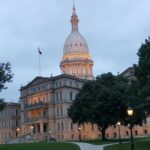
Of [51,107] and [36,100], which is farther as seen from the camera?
[36,100]

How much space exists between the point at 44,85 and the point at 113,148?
94284mm

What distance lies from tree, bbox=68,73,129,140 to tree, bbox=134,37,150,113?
58.6ft

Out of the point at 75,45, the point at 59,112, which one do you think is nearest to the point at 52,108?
the point at 59,112

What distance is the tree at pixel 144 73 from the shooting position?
189 feet

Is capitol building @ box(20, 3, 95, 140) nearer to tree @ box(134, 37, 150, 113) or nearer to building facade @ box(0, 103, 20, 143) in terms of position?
building facade @ box(0, 103, 20, 143)

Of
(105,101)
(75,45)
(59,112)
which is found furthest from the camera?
(75,45)

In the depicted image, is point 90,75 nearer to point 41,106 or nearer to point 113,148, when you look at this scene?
point 41,106

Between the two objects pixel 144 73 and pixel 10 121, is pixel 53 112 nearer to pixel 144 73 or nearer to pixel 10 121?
pixel 10 121

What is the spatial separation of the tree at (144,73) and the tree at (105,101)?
1787 centimetres

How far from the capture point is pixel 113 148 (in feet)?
178

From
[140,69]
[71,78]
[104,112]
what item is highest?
[71,78]

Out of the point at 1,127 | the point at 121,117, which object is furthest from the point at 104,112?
the point at 1,127

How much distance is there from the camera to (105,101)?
81.6m

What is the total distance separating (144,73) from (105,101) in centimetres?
2359
